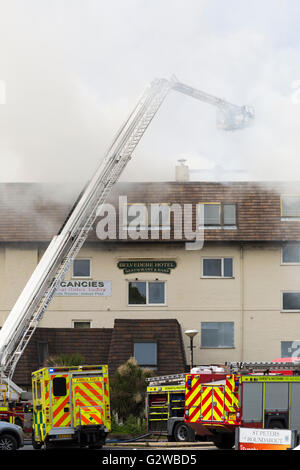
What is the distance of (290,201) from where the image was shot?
1736 inches

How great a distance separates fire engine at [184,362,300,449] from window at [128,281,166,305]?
18.9 metres

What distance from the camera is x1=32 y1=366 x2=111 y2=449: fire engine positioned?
79.5ft

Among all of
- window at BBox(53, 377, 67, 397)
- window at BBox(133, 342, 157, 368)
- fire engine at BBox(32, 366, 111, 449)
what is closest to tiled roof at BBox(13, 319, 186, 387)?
window at BBox(133, 342, 157, 368)

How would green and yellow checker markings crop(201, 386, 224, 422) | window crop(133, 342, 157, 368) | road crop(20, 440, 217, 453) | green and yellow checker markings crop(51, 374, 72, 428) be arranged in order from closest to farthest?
green and yellow checker markings crop(201, 386, 224, 422) < green and yellow checker markings crop(51, 374, 72, 428) < road crop(20, 440, 217, 453) < window crop(133, 342, 157, 368)

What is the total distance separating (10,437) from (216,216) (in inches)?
870

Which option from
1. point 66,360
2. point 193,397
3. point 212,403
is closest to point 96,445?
point 193,397

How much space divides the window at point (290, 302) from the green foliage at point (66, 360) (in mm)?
10488

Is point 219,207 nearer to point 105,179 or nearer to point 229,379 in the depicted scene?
point 105,179

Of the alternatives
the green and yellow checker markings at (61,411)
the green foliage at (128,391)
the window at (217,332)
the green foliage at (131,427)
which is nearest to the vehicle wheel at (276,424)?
the green and yellow checker markings at (61,411)

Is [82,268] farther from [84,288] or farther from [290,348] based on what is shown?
[290,348]

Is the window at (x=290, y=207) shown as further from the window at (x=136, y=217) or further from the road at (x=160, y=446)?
the road at (x=160, y=446)

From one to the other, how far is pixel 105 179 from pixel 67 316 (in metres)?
10.1

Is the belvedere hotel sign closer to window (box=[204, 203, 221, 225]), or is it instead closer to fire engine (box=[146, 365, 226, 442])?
window (box=[204, 203, 221, 225])
